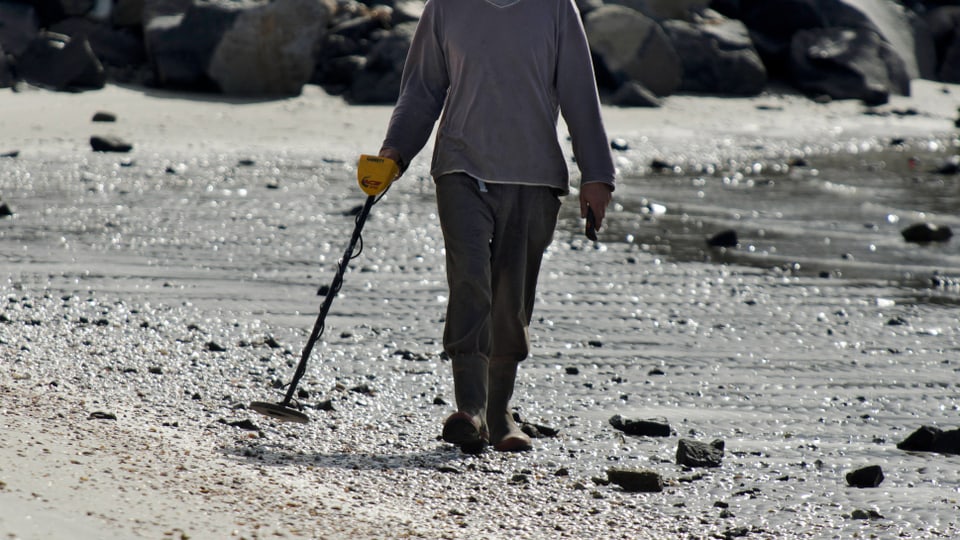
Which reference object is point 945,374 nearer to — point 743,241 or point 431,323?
point 431,323

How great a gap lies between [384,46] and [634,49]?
11.7ft

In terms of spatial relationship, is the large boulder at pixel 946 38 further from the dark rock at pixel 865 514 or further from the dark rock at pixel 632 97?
the dark rock at pixel 865 514

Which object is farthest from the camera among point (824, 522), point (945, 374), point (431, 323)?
point (431, 323)

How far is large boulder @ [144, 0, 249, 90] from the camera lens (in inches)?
608

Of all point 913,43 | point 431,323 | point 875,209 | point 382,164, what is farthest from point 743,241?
point 913,43

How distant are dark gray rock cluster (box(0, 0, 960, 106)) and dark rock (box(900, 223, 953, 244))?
7185 millimetres

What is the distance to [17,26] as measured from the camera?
16.6 meters

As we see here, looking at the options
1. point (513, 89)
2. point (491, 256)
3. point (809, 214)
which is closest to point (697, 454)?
point (491, 256)

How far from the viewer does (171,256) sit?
807 cm

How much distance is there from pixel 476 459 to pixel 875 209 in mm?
7812

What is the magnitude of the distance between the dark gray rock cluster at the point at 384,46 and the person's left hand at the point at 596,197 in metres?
11.1

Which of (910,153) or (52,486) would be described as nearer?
(52,486)

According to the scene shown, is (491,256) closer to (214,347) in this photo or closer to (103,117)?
(214,347)

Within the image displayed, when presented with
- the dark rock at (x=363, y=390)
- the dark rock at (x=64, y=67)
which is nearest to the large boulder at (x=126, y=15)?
the dark rock at (x=64, y=67)
